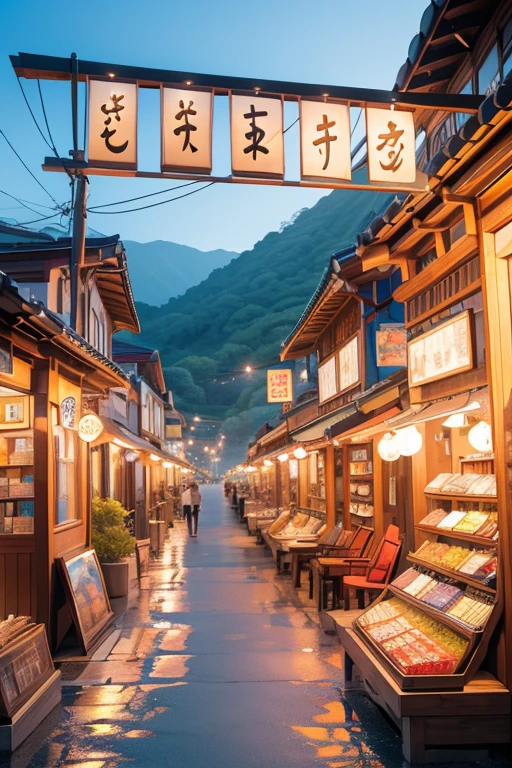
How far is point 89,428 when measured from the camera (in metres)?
12.5

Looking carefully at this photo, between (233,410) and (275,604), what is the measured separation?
10430cm

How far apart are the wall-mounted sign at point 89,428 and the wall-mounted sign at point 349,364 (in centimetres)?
696

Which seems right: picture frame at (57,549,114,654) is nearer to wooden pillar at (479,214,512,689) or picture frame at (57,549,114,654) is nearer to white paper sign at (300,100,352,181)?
wooden pillar at (479,214,512,689)

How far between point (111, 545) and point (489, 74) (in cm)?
1142

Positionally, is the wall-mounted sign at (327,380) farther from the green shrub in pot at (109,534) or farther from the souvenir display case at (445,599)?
the souvenir display case at (445,599)

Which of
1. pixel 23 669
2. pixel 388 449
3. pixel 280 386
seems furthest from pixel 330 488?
pixel 280 386

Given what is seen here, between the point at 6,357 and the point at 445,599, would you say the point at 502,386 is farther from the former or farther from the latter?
the point at 6,357

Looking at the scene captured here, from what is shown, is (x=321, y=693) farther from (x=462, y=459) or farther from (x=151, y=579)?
(x=151, y=579)

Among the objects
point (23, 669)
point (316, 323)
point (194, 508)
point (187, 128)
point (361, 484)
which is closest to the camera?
point (23, 669)

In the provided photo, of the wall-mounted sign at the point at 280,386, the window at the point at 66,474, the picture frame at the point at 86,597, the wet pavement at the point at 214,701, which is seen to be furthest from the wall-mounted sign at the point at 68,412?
the wall-mounted sign at the point at 280,386

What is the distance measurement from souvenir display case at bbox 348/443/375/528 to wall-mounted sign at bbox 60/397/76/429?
6285 mm

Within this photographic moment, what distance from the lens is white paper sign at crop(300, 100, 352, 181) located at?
332 inches

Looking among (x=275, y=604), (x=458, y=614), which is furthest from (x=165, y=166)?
(x=275, y=604)

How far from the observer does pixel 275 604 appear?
567 inches
